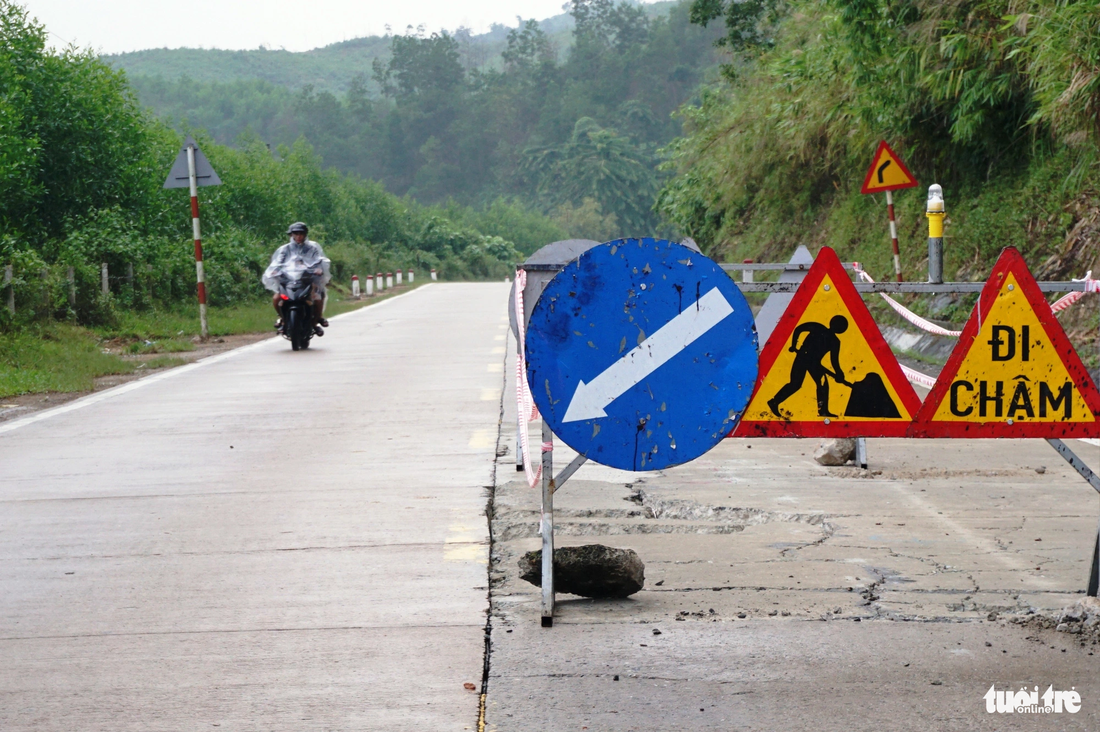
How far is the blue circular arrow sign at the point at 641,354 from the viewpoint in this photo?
4.40 metres

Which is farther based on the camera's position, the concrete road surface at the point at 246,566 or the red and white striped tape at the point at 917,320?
the red and white striped tape at the point at 917,320

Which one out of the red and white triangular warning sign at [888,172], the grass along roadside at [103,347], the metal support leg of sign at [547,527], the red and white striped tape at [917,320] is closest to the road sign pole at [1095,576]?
the metal support leg of sign at [547,527]

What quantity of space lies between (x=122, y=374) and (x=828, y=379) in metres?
12.0

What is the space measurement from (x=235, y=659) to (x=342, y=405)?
6976 mm

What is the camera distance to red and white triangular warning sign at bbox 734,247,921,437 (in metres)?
4.65

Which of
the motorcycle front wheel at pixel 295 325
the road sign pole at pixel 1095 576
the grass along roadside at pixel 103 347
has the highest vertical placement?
the road sign pole at pixel 1095 576

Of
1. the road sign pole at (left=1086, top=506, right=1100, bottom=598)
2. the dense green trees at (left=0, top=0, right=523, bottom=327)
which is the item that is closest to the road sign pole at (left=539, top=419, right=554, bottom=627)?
the road sign pole at (left=1086, top=506, right=1100, bottom=598)

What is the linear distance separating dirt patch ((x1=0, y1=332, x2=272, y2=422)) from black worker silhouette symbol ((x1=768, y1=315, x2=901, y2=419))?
8.22 meters

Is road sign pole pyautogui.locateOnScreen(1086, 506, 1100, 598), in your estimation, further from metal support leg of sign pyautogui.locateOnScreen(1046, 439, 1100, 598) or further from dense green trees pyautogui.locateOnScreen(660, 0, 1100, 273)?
dense green trees pyautogui.locateOnScreen(660, 0, 1100, 273)

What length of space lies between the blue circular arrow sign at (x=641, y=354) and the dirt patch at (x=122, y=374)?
7911 millimetres

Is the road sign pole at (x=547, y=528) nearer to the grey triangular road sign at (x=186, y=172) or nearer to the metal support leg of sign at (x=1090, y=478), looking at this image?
the metal support leg of sign at (x=1090, y=478)

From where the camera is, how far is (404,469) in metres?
7.72

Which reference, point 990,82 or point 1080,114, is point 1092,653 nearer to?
point 1080,114

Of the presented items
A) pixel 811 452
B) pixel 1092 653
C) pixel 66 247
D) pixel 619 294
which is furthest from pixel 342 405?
pixel 66 247
